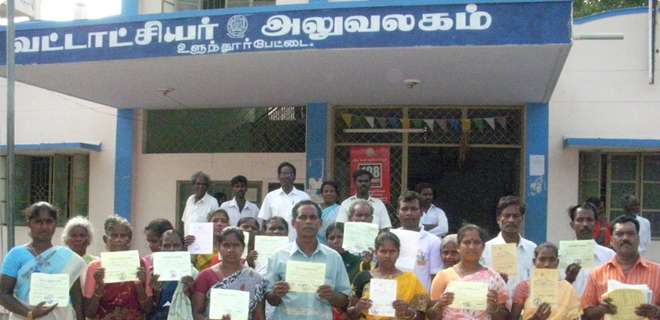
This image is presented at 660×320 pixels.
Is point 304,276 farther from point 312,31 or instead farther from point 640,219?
point 640,219

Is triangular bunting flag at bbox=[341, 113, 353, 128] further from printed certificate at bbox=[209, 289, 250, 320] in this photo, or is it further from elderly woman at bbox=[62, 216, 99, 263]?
printed certificate at bbox=[209, 289, 250, 320]

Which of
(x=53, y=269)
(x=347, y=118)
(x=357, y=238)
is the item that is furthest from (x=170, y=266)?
(x=347, y=118)

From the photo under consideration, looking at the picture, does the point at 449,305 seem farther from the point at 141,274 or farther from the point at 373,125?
the point at 373,125

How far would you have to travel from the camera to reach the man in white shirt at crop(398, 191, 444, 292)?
5043 mm

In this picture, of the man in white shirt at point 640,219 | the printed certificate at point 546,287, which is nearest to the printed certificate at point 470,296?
the printed certificate at point 546,287

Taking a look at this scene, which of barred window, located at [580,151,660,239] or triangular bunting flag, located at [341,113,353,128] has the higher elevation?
triangular bunting flag, located at [341,113,353,128]

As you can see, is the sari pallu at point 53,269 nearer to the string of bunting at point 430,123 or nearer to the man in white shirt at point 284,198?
the man in white shirt at point 284,198

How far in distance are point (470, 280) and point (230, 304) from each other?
4.53 ft

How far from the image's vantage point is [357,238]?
4.66 m

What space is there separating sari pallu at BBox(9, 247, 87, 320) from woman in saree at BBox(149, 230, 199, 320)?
474mm

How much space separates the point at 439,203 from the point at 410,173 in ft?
1.97

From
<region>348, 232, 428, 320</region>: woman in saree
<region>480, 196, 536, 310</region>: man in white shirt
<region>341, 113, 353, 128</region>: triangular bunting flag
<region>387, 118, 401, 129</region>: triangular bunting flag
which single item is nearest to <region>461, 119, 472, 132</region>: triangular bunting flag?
<region>387, 118, 401, 129</region>: triangular bunting flag

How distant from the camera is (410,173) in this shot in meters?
9.19

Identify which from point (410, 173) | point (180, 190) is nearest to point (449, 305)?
point (410, 173)
